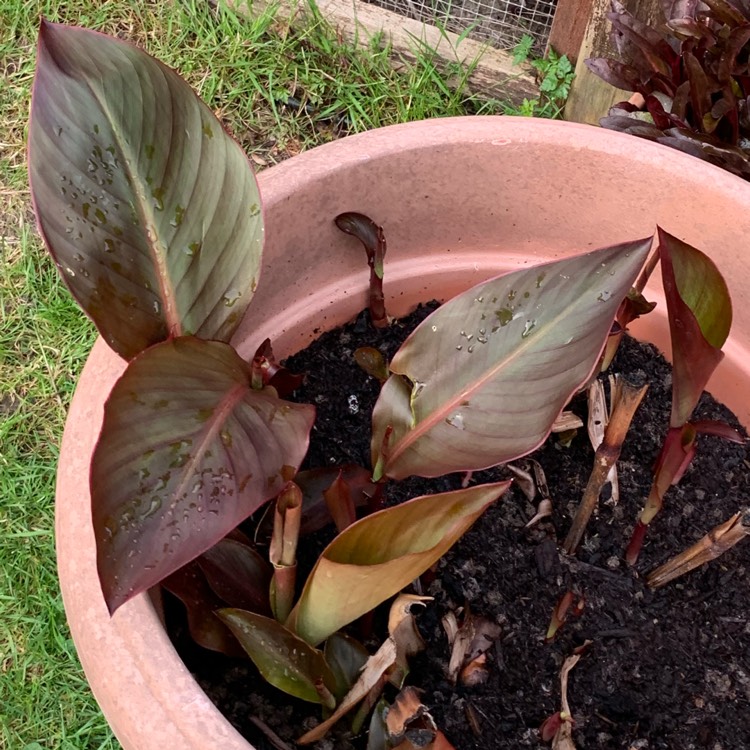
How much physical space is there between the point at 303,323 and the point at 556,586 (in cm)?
42

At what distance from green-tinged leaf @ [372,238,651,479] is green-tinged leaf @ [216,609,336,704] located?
0.16 meters

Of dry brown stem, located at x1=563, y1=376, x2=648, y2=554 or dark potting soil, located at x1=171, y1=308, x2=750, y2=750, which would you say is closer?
dry brown stem, located at x1=563, y1=376, x2=648, y2=554

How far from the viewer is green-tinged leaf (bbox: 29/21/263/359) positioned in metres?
0.68

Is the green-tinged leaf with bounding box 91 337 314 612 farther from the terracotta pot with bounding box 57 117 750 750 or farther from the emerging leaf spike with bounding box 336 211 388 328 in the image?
the emerging leaf spike with bounding box 336 211 388 328

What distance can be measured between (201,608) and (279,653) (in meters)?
0.09

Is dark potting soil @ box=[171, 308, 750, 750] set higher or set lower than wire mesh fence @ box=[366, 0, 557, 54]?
lower

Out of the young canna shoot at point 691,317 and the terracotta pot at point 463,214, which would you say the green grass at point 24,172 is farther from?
the young canna shoot at point 691,317

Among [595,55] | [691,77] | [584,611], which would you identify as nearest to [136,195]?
[584,611]

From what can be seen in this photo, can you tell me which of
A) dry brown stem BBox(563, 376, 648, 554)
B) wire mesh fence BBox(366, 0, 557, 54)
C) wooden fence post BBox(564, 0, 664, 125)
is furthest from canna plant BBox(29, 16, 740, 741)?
wire mesh fence BBox(366, 0, 557, 54)

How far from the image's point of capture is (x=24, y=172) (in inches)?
61.3

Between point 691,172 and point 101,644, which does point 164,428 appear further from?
point 691,172

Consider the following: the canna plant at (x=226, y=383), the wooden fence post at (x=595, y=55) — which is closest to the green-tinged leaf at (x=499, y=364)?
the canna plant at (x=226, y=383)

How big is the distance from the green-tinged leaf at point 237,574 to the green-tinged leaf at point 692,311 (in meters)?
0.40

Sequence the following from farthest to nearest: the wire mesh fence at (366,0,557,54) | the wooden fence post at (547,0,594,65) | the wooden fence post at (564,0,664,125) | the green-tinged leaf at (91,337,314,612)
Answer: the wire mesh fence at (366,0,557,54), the wooden fence post at (547,0,594,65), the wooden fence post at (564,0,664,125), the green-tinged leaf at (91,337,314,612)
